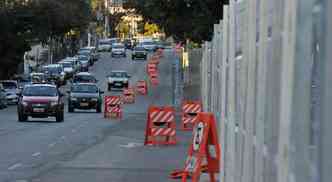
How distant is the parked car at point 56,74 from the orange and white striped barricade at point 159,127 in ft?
172

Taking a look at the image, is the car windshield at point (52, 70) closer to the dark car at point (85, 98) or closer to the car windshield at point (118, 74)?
the car windshield at point (118, 74)

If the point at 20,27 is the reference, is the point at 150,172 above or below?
below

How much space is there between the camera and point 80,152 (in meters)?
A: 24.5

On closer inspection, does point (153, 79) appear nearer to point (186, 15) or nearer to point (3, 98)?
point (3, 98)

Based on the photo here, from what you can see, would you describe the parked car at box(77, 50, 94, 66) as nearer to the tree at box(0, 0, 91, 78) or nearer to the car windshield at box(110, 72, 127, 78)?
the tree at box(0, 0, 91, 78)

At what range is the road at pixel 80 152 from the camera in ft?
61.4

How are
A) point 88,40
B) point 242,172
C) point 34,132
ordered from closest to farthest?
point 242,172 < point 34,132 < point 88,40

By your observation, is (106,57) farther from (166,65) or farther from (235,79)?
(235,79)

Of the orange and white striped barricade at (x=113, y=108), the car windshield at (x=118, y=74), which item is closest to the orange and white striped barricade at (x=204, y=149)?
the orange and white striped barricade at (x=113, y=108)

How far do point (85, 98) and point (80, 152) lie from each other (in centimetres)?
2752

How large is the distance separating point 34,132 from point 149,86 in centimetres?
5124

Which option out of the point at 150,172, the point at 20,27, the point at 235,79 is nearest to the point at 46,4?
the point at 20,27

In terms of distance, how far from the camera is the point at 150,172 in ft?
63.8

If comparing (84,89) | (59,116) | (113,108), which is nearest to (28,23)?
(84,89)
